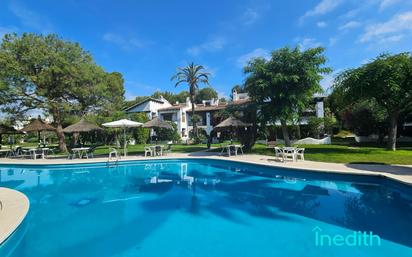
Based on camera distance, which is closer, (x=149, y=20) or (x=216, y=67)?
(x=149, y=20)

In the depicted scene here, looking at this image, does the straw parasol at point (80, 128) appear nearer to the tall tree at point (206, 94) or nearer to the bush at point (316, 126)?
the bush at point (316, 126)

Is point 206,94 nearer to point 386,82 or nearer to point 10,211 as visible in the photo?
point 386,82

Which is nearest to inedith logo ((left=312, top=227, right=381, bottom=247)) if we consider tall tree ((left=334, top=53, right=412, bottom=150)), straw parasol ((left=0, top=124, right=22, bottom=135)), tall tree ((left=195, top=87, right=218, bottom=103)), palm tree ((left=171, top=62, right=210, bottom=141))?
tall tree ((left=334, top=53, right=412, bottom=150))

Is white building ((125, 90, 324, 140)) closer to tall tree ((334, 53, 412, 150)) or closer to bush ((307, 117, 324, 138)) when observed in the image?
bush ((307, 117, 324, 138))

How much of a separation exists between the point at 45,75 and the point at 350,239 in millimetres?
21641

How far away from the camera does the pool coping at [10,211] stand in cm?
473

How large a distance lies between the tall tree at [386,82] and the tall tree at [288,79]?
73.9 inches

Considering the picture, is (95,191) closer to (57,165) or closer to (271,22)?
(57,165)

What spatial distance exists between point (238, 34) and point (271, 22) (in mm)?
2960

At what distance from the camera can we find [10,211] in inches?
229

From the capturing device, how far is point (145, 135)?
30.8m

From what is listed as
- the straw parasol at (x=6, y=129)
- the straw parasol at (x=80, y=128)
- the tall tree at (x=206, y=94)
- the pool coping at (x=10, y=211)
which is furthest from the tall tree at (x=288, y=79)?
the tall tree at (x=206, y=94)

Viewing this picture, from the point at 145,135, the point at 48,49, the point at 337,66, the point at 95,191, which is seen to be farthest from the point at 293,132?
the point at 48,49

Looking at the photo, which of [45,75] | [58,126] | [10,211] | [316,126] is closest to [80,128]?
[58,126]
